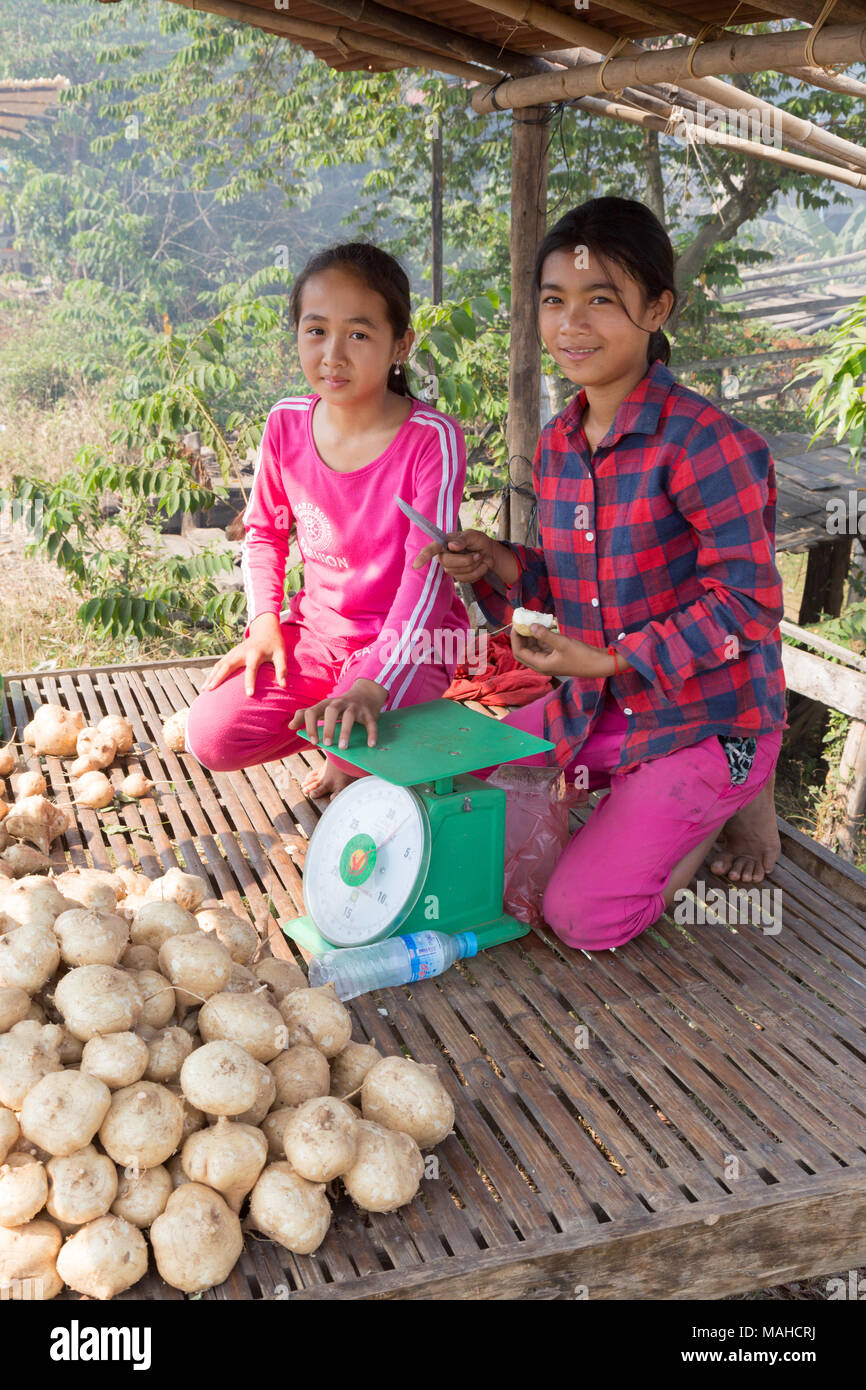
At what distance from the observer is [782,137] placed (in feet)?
11.4

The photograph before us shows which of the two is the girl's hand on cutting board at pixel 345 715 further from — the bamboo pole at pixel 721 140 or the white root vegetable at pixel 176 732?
the bamboo pole at pixel 721 140

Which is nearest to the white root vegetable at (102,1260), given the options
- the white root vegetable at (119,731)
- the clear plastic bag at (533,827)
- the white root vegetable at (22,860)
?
the white root vegetable at (22,860)

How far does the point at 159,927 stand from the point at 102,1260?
1.81 feet

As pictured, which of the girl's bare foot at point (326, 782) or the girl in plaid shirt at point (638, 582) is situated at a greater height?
the girl in plaid shirt at point (638, 582)

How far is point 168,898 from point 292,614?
1159 mm

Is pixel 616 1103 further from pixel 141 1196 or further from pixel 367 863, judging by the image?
pixel 141 1196

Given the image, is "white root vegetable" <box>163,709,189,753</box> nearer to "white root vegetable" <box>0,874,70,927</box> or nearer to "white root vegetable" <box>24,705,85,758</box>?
"white root vegetable" <box>24,705,85,758</box>

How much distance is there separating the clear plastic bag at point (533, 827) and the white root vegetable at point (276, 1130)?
97cm

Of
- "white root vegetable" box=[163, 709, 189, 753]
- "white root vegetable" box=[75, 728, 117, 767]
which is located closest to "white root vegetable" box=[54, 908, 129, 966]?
"white root vegetable" box=[75, 728, 117, 767]

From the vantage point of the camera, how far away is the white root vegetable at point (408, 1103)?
1.74 metres

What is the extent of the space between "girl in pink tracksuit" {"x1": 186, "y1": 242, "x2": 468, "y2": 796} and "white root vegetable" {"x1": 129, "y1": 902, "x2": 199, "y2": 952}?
631 millimetres

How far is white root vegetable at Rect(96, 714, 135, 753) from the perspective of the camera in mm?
3117

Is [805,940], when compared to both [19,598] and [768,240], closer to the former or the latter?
[19,598]

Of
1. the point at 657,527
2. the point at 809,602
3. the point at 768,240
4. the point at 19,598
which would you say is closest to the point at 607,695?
the point at 657,527
